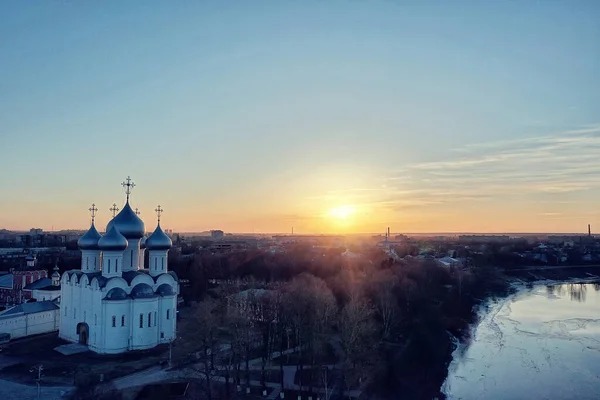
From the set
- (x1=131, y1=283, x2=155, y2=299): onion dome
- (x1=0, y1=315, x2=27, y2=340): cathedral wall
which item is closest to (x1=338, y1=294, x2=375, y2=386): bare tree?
(x1=131, y1=283, x2=155, y2=299): onion dome

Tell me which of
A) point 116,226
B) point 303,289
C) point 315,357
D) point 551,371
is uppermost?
point 116,226

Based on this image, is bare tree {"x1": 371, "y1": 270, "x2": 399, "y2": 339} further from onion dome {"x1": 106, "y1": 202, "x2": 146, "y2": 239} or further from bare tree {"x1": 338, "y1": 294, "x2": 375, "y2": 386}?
onion dome {"x1": 106, "y1": 202, "x2": 146, "y2": 239}

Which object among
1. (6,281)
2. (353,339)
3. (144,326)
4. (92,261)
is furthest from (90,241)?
(353,339)

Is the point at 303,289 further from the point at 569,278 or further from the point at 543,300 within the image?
the point at 569,278

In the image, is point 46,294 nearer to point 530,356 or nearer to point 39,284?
point 39,284

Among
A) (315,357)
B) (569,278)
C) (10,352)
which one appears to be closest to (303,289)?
(315,357)

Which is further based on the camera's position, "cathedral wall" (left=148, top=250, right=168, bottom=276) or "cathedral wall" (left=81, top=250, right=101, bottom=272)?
"cathedral wall" (left=148, top=250, right=168, bottom=276)
